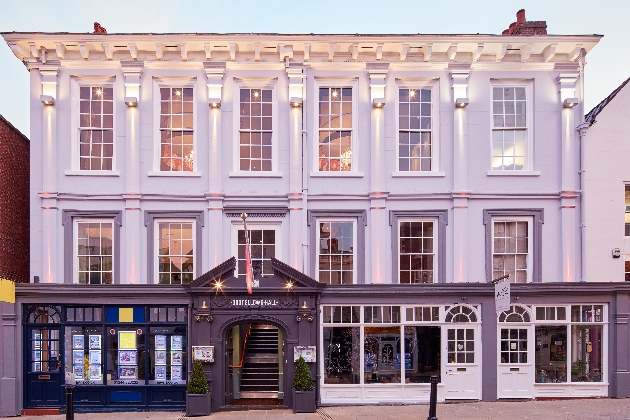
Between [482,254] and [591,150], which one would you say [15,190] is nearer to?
[482,254]

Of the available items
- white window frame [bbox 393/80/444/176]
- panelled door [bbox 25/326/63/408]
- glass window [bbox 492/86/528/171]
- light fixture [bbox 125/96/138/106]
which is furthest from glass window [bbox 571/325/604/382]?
panelled door [bbox 25/326/63/408]

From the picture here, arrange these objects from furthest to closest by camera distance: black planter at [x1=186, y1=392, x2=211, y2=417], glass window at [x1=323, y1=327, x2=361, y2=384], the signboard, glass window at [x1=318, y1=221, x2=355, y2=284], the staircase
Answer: the staircase < glass window at [x1=318, y1=221, x2=355, y2=284] < glass window at [x1=323, y1=327, x2=361, y2=384] < black planter at [x1=186, y1=392, x2=211, y2=417] < the signboard

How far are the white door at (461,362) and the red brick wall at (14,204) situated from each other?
39.9 feet

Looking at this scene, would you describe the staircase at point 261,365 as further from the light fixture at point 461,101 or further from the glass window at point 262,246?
the light fixture at point 461,101

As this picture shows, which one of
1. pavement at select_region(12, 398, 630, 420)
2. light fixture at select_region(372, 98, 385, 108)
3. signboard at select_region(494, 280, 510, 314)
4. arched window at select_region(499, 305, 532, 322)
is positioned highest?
light fixture at select_region(372, 98, 385, 108)

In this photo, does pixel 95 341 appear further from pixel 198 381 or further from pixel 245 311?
pixel 245 311

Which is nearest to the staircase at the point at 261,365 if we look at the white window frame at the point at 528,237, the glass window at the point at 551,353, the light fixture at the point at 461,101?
the white window frame at the point at 528,237

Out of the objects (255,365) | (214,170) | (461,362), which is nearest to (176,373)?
(255,365)

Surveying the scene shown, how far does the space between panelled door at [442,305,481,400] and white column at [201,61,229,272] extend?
6597 millimetres

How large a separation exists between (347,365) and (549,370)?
560 centimetres

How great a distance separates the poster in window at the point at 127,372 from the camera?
1527 cm

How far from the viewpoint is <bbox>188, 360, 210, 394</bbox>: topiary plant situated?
1432 cm

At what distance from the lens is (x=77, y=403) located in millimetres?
15102

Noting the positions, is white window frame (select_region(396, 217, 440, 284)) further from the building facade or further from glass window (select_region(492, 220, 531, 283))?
glass window (select_region(492, 220, 531, 283))
